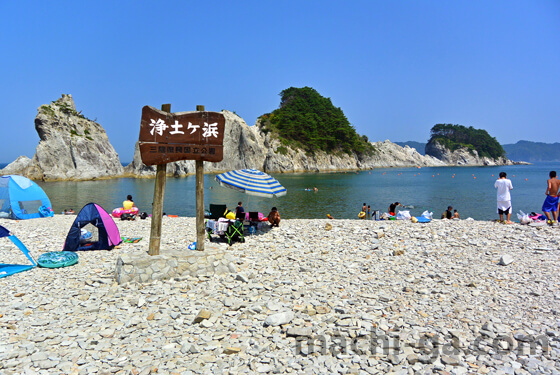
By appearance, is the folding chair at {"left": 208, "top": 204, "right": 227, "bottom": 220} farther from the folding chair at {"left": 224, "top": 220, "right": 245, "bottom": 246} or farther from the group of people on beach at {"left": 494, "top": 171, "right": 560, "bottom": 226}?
the group of people on beach at {"left": 494, "top": 171, "right": 560, "bottom": 226}

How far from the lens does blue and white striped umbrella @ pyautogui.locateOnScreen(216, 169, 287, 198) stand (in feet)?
41.4

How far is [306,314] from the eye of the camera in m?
6.73

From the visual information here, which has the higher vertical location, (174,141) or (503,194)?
(174,141)

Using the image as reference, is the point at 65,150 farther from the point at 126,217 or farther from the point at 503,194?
the point at 503,194

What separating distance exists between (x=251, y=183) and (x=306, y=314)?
6.88m

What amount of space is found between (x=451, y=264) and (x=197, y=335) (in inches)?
279

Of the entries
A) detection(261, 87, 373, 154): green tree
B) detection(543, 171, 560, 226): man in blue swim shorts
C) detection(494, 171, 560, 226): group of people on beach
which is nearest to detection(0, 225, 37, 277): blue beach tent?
detection(494, 171, 560, 226): group of people on beach

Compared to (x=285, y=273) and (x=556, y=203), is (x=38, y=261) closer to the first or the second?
(x=285, y=273)

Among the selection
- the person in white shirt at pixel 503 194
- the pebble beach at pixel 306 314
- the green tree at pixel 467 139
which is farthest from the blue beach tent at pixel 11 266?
the green tree at pixel 467 139

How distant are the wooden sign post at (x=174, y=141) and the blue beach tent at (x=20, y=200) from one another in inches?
529

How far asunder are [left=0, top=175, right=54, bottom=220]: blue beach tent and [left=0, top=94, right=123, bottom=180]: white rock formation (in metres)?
45.4

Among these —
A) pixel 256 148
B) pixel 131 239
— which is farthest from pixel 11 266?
pixel 256 148

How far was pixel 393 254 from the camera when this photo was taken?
1043 cm

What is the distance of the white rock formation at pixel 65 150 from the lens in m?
57.3
